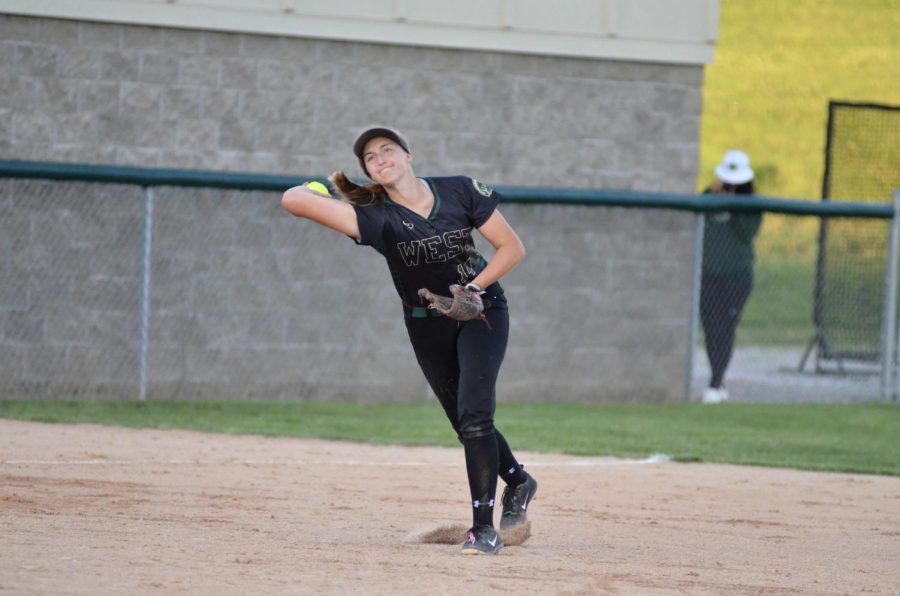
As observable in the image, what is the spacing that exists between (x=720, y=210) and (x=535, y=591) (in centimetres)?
866

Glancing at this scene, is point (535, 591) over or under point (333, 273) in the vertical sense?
under

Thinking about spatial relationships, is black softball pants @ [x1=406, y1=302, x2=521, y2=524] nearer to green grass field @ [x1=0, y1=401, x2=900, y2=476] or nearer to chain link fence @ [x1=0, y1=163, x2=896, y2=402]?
green grass field @ [x1=0, y1=401, x2=900, y2=476]

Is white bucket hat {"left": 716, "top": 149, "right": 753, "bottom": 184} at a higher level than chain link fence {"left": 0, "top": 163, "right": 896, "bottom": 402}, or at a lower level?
higher

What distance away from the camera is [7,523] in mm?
6773

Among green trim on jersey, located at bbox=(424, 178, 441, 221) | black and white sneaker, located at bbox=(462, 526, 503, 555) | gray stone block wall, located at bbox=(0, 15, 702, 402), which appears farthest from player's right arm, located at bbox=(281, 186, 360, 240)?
gray stone block wall, located at bbox=(0, 15, 702, 402)

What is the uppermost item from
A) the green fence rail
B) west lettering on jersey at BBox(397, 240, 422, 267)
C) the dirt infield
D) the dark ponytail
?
the green fence rail

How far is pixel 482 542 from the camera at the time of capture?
656 cm

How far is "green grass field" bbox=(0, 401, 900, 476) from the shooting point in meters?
11.1

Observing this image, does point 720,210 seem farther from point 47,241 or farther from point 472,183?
point 472,183

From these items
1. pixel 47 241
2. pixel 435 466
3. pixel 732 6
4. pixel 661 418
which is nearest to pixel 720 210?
pixel 661 418

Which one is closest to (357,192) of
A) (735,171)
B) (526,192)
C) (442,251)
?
(442,251)

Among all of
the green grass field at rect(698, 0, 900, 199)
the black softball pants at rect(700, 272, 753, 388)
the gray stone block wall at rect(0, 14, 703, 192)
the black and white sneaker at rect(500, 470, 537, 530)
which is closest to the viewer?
the black and white sneaker at rect(500, 470, 537, 530)

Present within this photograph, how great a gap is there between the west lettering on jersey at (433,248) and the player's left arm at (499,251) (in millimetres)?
135

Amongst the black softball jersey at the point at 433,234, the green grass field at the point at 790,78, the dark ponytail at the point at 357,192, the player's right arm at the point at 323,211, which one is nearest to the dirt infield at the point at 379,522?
the black softball jersey at the point at 433,234
